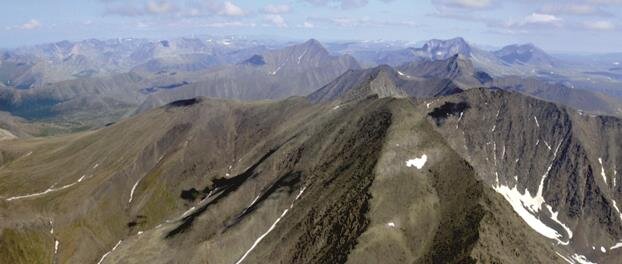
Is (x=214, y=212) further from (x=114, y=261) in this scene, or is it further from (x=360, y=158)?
(x=360, y=158)

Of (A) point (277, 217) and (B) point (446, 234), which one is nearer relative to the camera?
(B) point (446, 234)

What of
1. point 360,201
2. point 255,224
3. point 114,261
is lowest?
point 114,261

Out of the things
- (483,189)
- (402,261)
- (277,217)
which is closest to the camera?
(402,261)

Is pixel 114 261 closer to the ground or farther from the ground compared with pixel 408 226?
closer to the ground

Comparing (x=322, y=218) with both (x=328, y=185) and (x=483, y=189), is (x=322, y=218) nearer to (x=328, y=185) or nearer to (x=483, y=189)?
(x=328, y=185)

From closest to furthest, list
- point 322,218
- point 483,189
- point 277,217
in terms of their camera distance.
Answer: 1. point 483,189
2. point 322,218
3. point 277,217

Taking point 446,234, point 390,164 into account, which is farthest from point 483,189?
point 390,164
